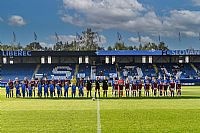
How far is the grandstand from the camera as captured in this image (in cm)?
6994

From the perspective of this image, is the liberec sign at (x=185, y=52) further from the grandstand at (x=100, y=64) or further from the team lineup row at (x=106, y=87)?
the team lineup row at (x=106, y=87)

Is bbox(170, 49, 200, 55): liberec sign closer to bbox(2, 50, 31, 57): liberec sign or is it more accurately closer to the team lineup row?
bbox(2, 50, 31, 57): liberec sign

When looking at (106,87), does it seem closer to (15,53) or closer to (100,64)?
(15,53)

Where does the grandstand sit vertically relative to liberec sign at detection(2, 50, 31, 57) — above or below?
below

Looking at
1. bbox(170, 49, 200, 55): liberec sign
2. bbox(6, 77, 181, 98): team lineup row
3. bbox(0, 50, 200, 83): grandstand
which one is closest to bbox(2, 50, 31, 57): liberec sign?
bbox(0, 50, 200, 83): grandstand

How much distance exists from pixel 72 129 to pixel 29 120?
3.33m

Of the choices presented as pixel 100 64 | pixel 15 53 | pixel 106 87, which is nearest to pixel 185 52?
pixel 100 64

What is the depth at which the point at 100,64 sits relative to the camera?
74625mm

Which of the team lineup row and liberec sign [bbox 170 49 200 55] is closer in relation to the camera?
the team lineup row

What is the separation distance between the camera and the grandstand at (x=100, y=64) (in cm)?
6994

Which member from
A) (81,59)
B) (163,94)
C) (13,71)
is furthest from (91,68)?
(163,94)

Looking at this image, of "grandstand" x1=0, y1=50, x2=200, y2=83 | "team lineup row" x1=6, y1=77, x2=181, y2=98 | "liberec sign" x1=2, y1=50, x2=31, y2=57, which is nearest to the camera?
"team lineup row" x1=6, y1=77, x2=181, y2=98

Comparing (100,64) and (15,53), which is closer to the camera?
(15,53)

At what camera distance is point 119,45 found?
377ft
